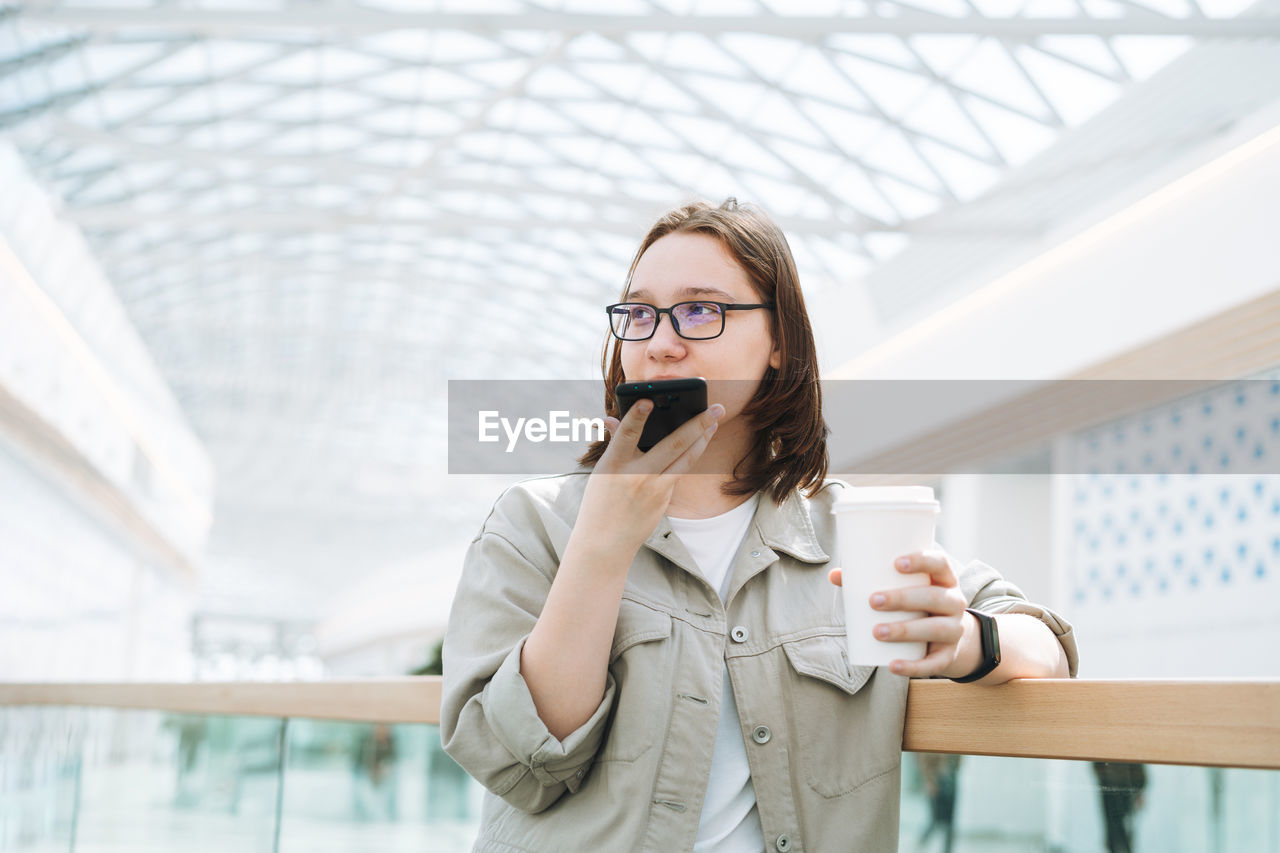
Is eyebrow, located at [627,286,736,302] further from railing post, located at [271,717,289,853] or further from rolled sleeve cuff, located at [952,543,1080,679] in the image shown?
railing post, located at [271,717,289,853]

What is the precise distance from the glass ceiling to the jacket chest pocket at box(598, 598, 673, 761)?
35.3 ft

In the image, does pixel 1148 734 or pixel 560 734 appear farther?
pixel 560 734

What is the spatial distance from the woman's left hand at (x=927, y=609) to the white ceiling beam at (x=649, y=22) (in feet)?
35.8

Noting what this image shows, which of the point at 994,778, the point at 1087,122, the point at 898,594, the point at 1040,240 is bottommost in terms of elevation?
the point at 994,778

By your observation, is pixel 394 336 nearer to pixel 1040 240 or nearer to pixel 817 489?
pixel 1040 240

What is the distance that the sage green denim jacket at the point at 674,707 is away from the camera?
1.63 meters

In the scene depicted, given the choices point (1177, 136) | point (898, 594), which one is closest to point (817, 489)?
point (898, 594)

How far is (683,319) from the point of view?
1.81 m

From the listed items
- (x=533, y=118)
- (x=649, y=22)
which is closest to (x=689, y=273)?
(x=649, y=22)

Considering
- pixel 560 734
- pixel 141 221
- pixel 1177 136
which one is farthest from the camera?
pixel 141 221

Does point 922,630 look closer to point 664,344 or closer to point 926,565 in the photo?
point 926,565

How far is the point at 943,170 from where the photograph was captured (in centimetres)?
1709

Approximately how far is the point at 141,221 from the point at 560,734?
20081 millimetres

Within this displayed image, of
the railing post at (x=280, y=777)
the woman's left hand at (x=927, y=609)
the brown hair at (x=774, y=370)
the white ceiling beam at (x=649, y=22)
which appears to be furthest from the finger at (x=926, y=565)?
the white ceiling beam at (x=649, y=22)
